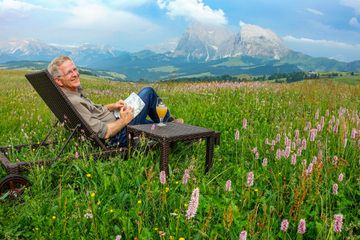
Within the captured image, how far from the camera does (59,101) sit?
20.1 feet

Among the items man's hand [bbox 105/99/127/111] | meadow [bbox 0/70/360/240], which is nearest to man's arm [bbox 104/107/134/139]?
meadow [bbox 0/70/360/240]

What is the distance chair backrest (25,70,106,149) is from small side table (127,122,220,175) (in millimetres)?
677

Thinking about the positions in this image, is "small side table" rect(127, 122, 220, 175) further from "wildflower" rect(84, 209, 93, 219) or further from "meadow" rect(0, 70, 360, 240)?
"wildflower" rect(84, 209, 93, 219)

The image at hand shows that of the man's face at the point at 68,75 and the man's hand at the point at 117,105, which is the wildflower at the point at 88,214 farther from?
the man's hand at the point at 117,105

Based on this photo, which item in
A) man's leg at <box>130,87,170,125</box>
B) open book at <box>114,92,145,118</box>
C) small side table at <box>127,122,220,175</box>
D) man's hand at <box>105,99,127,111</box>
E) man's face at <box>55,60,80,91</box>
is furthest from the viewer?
man's hand at <box>105,99,127,111</box>

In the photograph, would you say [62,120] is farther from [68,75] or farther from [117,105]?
[117,105]

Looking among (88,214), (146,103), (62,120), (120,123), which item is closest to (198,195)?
(88,214)

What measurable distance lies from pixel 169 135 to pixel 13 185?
2156 millimetres

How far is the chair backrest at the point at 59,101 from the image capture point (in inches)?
231

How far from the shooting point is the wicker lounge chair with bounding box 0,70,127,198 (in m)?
5.17

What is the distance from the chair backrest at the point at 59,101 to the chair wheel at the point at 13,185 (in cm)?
119

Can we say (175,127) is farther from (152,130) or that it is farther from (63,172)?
(63,172)

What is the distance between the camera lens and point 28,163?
17.5 ft

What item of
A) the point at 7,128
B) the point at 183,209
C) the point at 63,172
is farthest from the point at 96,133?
the point at 7,128
